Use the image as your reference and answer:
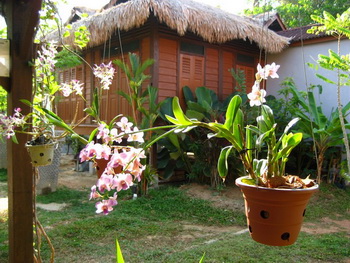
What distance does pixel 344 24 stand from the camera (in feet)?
10.1

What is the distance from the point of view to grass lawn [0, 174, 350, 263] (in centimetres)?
326

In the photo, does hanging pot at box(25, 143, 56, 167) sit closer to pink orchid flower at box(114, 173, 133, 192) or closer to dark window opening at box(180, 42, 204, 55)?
pink orchid flower at box(114, 173, 133, 192)

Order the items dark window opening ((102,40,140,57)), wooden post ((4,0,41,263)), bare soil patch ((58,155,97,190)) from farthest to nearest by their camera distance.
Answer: bare soil patch ((58,155,97,190)) → dark window opening ((102,40,140,57)) → wooden post ((4,0,41,263))

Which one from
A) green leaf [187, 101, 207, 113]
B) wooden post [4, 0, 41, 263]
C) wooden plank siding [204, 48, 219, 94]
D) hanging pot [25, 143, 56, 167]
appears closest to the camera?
hanging pot [25, 143, 56, 167]

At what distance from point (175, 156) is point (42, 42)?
407 cm

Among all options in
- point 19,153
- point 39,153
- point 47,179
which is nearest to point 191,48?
point 47,179

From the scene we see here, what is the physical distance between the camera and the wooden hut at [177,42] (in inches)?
228

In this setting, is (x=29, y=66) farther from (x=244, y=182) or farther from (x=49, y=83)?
(x=244, y=182)

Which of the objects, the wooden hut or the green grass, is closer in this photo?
the green grass

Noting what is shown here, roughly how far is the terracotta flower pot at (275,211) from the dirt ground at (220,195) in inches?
123

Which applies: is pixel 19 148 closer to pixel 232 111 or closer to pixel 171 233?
pixel 232 111

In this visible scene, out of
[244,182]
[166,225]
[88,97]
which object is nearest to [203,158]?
[166,225]

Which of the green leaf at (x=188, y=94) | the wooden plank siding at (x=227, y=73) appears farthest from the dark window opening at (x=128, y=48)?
the wooden plank siding at (x=227, y=73)

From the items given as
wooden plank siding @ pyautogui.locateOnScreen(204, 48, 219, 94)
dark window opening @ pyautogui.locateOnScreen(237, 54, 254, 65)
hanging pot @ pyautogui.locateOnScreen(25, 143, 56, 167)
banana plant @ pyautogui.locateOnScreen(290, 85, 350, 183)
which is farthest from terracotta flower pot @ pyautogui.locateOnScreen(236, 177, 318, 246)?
dark window opening @ pyautogui.locateOnScreen(237, 54, 254, 65)
